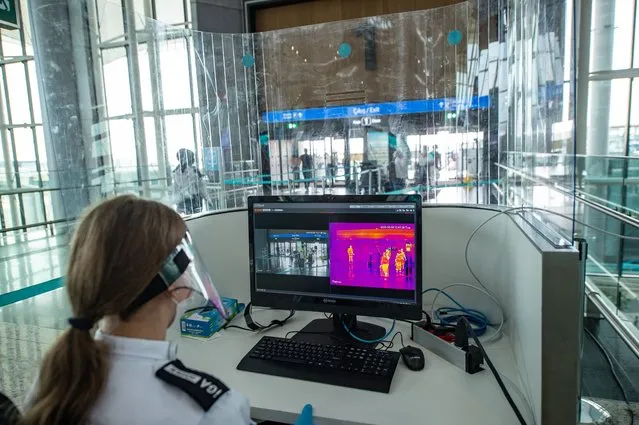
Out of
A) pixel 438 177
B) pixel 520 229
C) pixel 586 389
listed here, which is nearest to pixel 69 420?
pixel 520 229

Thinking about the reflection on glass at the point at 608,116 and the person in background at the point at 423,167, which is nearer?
the person in background at the point at 423,167

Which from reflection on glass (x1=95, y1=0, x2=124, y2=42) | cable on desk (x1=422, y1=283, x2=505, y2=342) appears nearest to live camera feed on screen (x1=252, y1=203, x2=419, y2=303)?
cable on desk (x1=422, y1=283, x2=505, y2=342)

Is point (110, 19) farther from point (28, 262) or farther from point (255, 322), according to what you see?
point (255, 322)

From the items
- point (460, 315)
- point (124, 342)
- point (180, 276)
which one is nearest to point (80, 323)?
point (124, 342)

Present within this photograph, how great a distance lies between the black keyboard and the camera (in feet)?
3.31

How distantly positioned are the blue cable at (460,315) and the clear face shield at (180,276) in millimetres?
821

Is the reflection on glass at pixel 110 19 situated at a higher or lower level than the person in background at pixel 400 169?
higher

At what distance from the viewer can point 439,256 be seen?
1.43 metres

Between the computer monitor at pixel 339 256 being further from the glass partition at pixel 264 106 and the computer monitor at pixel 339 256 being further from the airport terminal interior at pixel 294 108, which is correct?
the glass partition at pixel 264 106

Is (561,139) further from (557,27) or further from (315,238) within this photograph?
(315,238)

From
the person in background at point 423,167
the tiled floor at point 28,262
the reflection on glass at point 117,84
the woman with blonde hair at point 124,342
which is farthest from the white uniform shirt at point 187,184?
the woman with blonde hair at point 124,342

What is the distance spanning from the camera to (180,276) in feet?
2.42

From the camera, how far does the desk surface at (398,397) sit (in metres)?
0.88

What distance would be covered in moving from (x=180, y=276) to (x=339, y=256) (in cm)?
61
